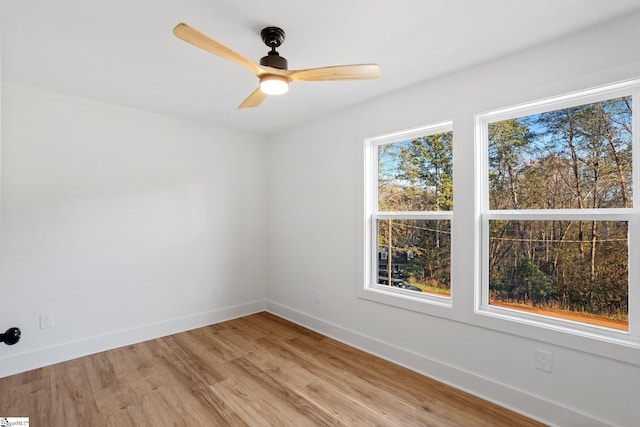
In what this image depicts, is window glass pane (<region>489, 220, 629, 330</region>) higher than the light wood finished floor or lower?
higher

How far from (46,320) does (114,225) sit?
958 millimetres

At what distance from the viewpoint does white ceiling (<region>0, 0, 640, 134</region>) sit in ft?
5.65

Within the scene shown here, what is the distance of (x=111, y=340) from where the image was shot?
3.10 m

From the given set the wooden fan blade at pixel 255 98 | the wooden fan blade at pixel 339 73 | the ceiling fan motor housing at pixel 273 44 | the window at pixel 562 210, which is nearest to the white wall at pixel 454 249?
the window at pixel 562 210

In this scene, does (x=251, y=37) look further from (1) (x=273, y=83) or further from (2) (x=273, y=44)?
(1) (x=273, y=83)

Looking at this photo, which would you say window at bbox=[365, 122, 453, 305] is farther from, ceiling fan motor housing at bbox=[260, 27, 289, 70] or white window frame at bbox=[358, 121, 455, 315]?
ceiling fan motor housing at bbox=[260, 27, 289, 70]

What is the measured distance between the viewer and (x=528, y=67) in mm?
2129

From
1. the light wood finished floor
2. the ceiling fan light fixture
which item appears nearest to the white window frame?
the light wood finished floor

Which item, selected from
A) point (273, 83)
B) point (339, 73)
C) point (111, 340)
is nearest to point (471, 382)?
point (339, 73)

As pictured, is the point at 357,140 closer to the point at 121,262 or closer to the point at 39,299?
the point at 121,262

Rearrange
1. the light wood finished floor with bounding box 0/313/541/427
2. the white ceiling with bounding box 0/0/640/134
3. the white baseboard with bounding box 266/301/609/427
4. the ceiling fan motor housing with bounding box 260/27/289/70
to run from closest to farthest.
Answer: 1. the white ceiling with bounding box 0/0/640/134
2. the ceiling fan motor housing with bounding box 260/27/289/70
3. the white baseboard with bounding box 266/301/609/427
4. the light wood finished floor with bounding box 0/313/541/427

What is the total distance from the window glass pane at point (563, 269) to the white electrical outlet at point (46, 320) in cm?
366

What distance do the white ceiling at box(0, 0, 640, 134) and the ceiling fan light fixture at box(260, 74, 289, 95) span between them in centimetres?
30

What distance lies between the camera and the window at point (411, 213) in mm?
2686
